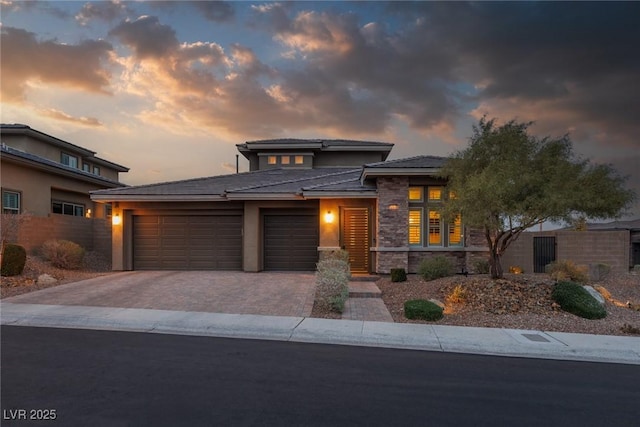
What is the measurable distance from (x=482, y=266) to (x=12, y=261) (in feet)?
53.7

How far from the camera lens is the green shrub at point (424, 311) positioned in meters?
8.78

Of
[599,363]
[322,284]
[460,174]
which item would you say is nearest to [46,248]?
→ [322,284]

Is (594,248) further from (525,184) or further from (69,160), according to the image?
(69,160)

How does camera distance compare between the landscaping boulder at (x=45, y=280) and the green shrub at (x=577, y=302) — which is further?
the landscaping boulder at (x=45, y=280)

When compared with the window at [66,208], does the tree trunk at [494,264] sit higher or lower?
lower

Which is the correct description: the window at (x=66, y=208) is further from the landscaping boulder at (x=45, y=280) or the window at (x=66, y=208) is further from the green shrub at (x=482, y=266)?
the green shrub at (x=482, y=266)

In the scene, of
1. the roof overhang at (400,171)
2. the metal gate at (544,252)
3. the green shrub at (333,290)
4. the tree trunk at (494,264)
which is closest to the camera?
the green shrub at (333,290)

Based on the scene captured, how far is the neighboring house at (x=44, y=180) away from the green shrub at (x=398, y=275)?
47.5 ft

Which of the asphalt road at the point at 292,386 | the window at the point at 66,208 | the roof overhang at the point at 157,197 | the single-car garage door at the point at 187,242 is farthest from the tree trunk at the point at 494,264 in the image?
the window at the point at 66,208

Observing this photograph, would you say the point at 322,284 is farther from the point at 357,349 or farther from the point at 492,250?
the point at 492,250

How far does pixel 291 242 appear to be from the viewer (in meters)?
16.1

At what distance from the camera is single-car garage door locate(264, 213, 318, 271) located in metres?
16.0

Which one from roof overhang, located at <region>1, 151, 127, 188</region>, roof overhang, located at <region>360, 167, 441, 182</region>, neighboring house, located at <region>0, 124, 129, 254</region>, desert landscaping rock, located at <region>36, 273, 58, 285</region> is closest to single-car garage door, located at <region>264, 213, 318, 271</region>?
roof overhang, located at <region>360, 167, 441, 182</region>

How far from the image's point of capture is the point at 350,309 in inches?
386
